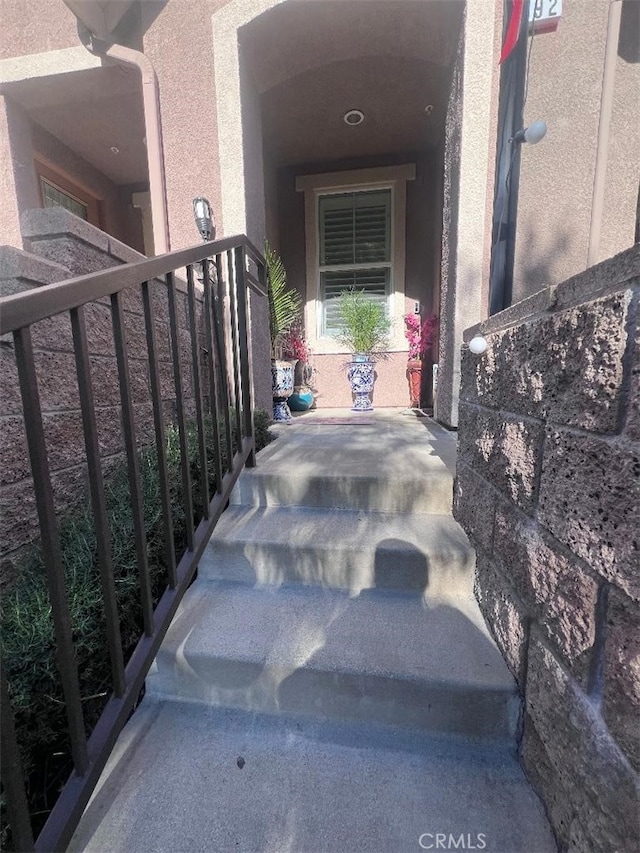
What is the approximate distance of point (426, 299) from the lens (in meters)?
4.27

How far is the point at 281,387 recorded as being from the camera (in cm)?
350

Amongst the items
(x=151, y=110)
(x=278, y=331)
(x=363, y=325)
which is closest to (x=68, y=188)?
(x=151, y=110)

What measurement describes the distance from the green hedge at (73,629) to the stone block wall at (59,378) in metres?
0.11

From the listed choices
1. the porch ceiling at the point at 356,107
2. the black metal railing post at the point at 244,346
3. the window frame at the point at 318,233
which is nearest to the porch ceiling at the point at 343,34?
the porch ceiling at the point at 356,107

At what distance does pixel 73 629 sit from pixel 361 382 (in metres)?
3.24

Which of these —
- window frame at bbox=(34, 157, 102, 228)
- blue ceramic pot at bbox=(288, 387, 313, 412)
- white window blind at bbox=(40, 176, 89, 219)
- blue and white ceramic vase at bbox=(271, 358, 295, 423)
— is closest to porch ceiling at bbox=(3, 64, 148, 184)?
window frame at bbox=(34, 157, 102, 228)

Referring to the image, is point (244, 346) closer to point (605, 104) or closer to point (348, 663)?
point (348, 663)

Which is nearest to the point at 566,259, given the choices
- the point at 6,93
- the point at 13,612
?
the point at 13,612

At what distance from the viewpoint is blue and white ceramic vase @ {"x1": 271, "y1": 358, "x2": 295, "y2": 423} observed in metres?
3.37

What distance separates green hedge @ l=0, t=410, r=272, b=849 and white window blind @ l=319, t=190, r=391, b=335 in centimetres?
363

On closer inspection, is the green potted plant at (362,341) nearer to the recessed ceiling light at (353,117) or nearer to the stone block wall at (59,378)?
the recessed ceiling light at (353,117)

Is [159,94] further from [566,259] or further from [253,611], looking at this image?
[253,611]

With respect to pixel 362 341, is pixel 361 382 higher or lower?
lower

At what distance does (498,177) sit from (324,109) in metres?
3.10
